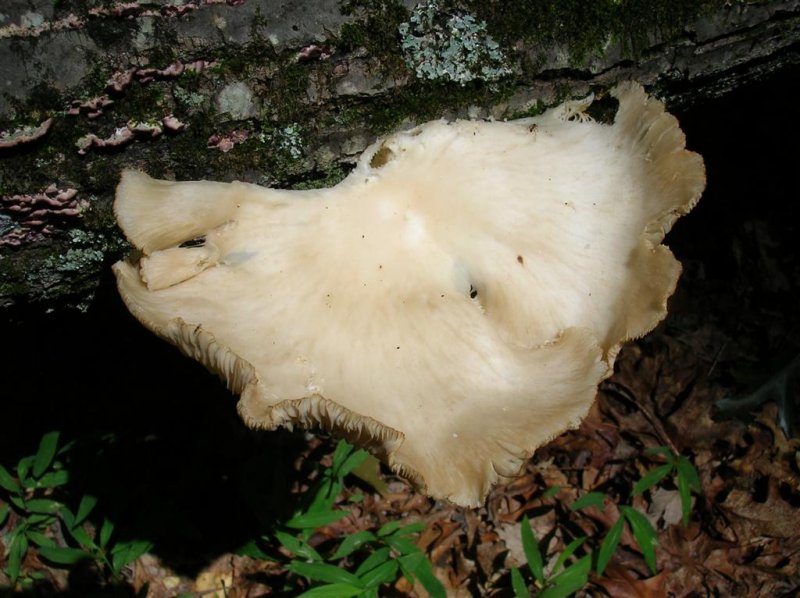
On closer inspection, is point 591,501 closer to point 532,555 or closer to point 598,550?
point 598,550

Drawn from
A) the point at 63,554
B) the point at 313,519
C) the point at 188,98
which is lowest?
the point at 63,554

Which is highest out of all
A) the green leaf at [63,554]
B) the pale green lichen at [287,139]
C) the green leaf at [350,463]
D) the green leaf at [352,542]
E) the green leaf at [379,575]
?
the pale green lichen at [287,139]

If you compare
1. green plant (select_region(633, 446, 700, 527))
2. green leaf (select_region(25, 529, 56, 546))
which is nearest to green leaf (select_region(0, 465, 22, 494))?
green leaf (select_region(25, 529, 56, 546))

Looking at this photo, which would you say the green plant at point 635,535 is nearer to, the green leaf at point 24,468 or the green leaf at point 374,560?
the green leaf at point 374,560

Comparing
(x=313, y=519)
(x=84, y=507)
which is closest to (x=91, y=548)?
(x=84, y=507)

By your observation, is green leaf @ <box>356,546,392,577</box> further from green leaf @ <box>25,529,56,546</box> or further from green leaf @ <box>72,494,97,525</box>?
green leaf @ <box>25,529,56,546</box>

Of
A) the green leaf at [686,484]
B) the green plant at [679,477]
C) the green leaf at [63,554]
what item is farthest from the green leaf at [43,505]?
the green leaf at [686,484]

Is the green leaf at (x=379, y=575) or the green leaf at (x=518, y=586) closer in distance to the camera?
the green leaf at (x=379, y=575)
